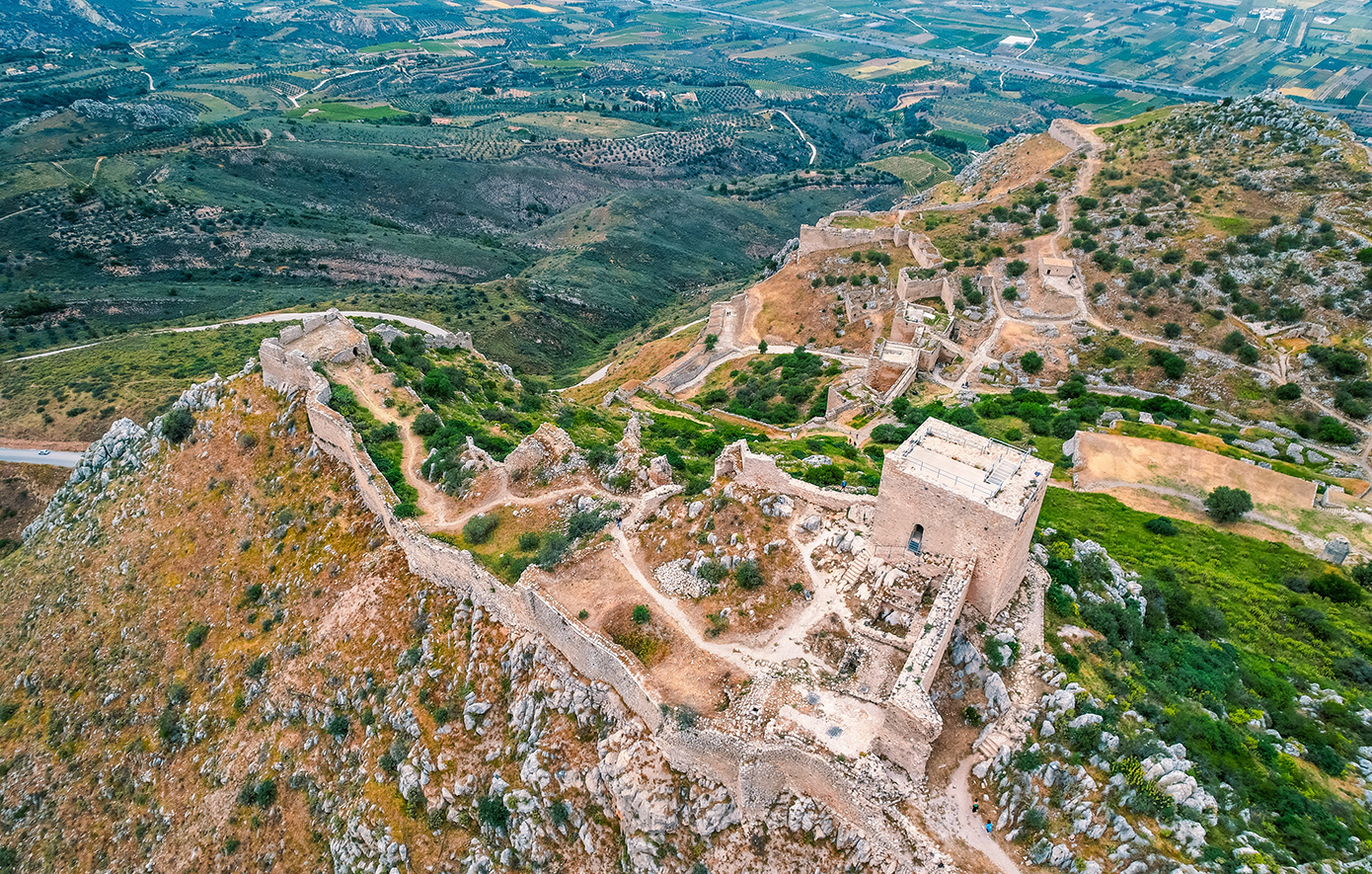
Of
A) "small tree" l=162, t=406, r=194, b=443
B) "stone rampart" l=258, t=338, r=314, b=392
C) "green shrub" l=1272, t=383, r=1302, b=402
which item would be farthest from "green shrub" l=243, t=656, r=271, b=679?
"green shrub" l=1272, t=383, r=1302, b=402

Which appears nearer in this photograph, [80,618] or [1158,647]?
[1158,647]

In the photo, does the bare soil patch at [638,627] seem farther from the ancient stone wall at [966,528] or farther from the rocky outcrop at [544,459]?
the ancient stone wall at [966,528]

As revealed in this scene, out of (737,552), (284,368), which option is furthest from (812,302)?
(737,552)

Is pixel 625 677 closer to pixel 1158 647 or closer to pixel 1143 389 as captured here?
pixel 1158 647

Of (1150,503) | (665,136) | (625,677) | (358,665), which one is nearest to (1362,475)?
→ (1150,503)

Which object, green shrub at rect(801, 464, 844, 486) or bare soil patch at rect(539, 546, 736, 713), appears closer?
bare soil patch at rect(539, 546, 736, 713)

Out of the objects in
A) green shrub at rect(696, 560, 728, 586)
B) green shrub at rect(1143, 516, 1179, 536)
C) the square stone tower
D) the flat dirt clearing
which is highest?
the square stone tower

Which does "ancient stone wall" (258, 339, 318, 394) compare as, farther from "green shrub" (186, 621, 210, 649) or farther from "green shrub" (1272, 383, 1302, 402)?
"green shrub" (1272, 383, 1302, 402)
